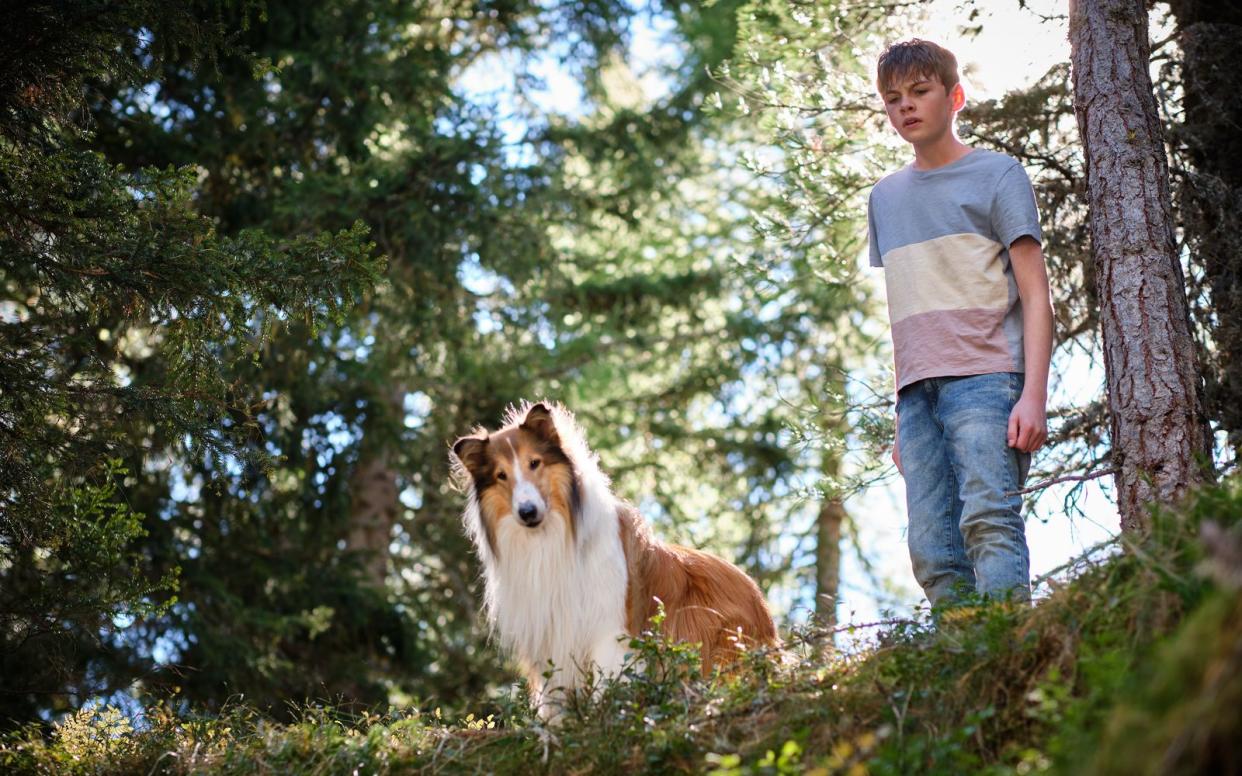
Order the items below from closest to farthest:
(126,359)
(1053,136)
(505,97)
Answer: (1053,136) → (126,359) → (505,97)

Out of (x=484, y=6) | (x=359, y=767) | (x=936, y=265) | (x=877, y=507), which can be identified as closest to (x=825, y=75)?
(x=936, y=265)

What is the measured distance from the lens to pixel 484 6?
12750 mm

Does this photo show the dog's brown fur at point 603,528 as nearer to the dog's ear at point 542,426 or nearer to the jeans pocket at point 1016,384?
the dog's ear at point 542,426

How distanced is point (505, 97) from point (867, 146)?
272 inches

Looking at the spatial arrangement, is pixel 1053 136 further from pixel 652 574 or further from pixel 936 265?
pixel 652 574

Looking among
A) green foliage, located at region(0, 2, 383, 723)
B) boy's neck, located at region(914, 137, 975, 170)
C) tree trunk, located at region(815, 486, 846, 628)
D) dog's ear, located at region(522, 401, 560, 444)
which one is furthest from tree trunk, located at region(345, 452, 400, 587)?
boy's neck, located at region(914, 137, 975, 170)

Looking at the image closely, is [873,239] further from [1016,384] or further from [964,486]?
[964,486]

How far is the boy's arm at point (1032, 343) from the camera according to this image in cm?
408

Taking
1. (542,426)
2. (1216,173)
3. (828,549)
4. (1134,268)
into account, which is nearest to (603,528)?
(542,426)

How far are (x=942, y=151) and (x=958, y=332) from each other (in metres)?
0.74

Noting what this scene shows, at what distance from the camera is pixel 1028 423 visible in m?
4.07

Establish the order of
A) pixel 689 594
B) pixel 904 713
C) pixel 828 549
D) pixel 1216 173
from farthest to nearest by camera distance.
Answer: pixel 828 549 < pixel 1216 173 < pixel 689 594 < pixel 904 713

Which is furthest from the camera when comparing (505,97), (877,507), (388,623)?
(877,507)

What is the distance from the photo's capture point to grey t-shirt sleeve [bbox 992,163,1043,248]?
4207 mm
